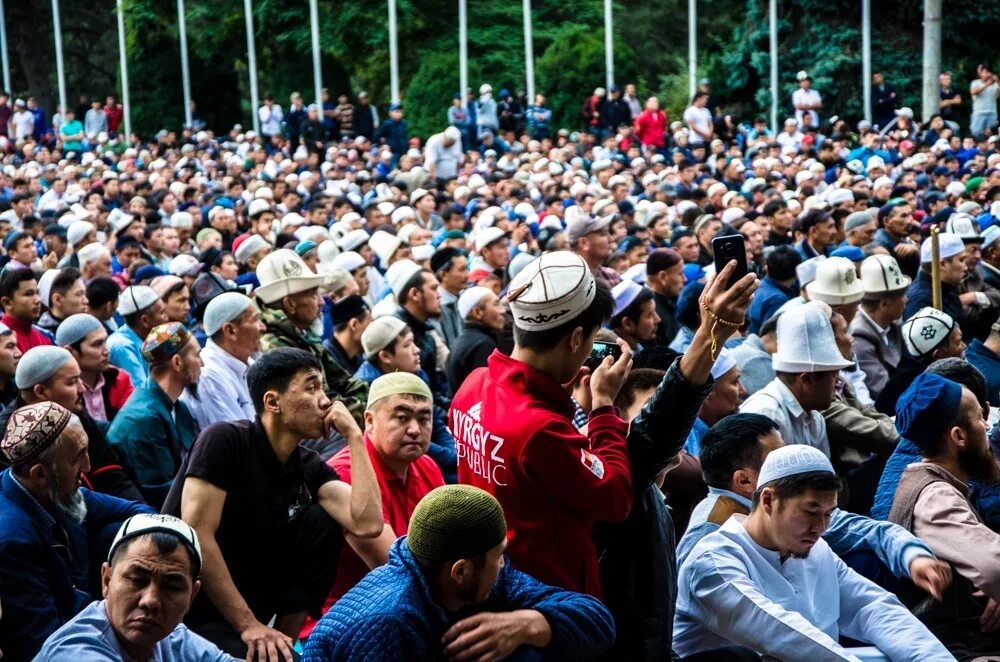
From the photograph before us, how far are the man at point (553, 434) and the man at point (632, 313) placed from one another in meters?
4.39

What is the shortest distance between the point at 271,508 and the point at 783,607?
1768 millimetres

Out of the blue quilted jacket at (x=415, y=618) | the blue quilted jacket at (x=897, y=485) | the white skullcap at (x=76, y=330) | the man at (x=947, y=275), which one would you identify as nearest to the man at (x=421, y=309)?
the white skullcap at (x=76, y=330)

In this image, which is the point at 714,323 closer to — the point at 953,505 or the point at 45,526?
the point at 953,505

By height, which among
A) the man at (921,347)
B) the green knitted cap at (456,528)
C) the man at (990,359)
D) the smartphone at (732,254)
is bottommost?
the man at (990,359)

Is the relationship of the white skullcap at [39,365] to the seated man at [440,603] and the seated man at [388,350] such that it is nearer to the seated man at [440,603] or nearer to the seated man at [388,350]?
the seated man at [388,350]

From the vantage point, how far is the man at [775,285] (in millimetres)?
10188

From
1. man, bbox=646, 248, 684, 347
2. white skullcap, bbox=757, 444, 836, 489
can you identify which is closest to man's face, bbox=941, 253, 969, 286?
man, bbox=646, 248, 684, 347

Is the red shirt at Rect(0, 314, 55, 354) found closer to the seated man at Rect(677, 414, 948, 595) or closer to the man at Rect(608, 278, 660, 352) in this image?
the man at Rect(608, 278, 660, 352)

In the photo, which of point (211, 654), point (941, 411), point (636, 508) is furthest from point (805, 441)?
point (211, 654)

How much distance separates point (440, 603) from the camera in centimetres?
357

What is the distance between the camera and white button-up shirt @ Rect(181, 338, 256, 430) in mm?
7102

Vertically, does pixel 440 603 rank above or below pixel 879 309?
above

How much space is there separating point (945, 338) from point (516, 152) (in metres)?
19.8

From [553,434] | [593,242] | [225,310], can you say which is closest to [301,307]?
[225,310]
